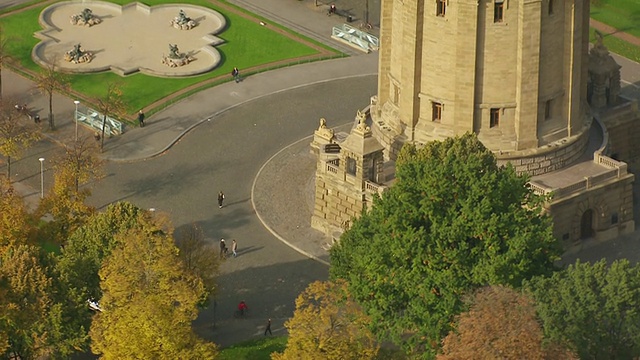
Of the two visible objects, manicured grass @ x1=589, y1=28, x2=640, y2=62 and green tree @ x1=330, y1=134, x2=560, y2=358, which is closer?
green tree @ x1=330, y1=134, x2=560, y2=358

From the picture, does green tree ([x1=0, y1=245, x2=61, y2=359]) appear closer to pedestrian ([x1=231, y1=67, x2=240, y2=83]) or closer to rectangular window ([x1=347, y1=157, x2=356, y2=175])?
rectangular window ([x1=347, y1=157, x2=356, y2=175])

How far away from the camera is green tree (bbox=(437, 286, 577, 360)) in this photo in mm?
121875

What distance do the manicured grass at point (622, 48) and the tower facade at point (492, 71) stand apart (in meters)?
32.9

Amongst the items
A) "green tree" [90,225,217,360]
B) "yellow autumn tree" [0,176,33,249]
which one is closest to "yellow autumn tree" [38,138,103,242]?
"yellow autumn tree" [0,176,33,249]

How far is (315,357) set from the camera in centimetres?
13025

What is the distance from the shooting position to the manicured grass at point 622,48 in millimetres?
192625

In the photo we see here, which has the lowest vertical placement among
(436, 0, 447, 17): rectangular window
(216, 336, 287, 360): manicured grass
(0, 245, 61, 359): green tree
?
(216, 336, 287, 360): manicured grass

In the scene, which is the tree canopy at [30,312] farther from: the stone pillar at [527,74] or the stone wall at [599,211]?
the stone pillar at [527,74]

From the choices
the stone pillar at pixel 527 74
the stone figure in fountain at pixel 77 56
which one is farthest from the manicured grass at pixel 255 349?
the stone figure in fountain at pixel 77 56

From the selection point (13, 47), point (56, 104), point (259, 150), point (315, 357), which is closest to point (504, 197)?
point (315, 357)

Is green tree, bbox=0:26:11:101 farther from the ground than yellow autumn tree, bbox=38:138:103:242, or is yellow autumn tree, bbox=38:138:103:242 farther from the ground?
yellow autumn tree, bbox=38:138:103:242

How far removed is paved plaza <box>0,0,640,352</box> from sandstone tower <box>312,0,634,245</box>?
3.80 metres

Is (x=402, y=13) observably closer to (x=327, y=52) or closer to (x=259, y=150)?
(x=259, y=150)

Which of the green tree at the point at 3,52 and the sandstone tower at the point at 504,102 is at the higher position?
the sandstone tower at the point at 504,102
